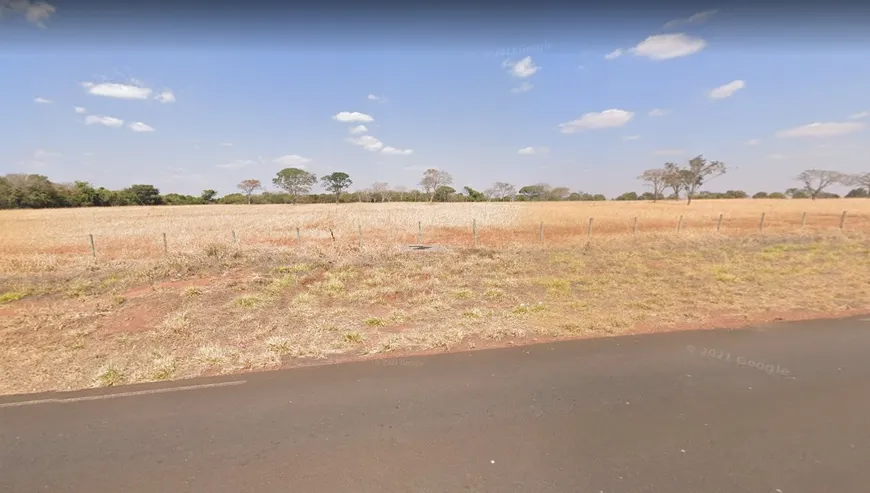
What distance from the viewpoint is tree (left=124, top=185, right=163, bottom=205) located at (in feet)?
233

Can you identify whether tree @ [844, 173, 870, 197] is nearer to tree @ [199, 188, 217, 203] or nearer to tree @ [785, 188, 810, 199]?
tree @ [785, 188, 810, 199]

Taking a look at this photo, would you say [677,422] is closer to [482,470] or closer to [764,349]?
[482,470]

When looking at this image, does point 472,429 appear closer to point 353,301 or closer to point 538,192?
point 353,301

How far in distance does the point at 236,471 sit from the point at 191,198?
9883 centimetres

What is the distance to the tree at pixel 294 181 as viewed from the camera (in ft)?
294

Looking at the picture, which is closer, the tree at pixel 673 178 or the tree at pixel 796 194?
the tree at pixel 673 178

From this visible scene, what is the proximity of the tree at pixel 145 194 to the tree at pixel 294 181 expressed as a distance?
82.9 feet

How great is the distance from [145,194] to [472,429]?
93.6m

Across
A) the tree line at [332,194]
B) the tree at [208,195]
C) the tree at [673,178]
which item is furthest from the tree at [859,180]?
the tree at [208,195]

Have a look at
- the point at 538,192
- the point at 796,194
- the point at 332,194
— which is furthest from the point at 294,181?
the point at 796,194

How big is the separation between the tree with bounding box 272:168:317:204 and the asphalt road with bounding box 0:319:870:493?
302 feet

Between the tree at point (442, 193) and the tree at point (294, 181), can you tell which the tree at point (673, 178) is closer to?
the tree at point (442, 193)

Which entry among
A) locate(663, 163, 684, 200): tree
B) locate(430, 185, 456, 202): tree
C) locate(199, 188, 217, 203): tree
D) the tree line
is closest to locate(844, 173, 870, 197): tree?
the tree line

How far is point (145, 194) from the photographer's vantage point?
72.6 metres
